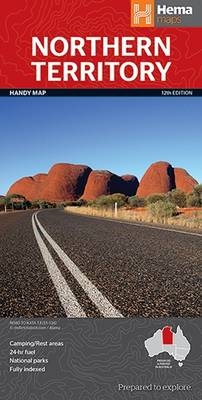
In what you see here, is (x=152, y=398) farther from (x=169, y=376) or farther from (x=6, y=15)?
(x=6, y=15)

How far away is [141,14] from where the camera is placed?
3266mm

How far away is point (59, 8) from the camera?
3297mm

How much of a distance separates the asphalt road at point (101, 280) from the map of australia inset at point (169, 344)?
34.7 inches

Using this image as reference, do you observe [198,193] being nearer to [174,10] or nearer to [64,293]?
[64,293]

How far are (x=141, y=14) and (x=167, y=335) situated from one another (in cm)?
202

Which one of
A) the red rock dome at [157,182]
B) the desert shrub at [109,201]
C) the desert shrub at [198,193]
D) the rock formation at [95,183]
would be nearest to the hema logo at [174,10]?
the rock formation at [95,183]

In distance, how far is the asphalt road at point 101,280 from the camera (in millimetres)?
3658

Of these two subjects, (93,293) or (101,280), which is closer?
(93,293)

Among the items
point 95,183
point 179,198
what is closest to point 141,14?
point 95,183

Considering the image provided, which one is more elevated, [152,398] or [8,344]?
[8,344]

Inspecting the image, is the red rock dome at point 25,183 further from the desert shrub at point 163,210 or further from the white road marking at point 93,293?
the desert shrub at point 163,210

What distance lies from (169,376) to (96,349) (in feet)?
1.15

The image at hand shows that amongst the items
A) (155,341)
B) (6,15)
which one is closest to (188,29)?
(6,15)

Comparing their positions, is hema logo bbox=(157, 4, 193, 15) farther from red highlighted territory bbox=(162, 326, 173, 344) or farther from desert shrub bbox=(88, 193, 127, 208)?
desert shrub bbox=(88, 193, 127, 208)
